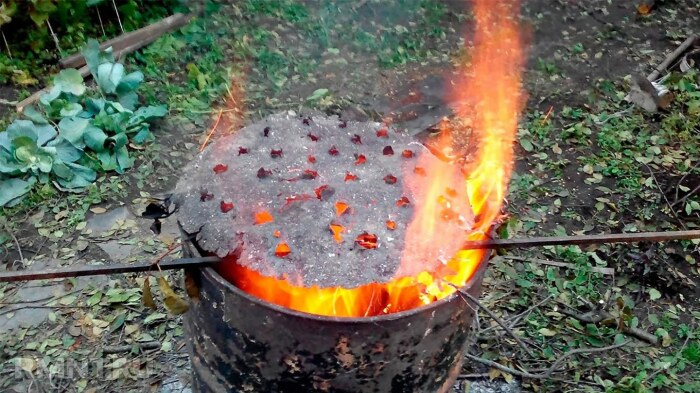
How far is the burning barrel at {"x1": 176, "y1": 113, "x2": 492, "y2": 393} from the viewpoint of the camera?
2045 mm

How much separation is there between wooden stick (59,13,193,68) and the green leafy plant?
1.60ft

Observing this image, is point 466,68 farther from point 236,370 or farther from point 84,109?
point 236,370

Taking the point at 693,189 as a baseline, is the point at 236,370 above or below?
above

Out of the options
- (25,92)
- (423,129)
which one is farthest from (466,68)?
(25,92)

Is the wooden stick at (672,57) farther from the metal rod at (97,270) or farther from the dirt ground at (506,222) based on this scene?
the metal rod at (97,270)

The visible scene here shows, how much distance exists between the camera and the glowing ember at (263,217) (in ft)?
7.09

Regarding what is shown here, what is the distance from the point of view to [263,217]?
2.18 meters

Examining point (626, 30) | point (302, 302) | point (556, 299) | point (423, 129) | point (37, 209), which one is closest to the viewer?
point (302, 302)

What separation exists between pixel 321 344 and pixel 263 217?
17.8 inches

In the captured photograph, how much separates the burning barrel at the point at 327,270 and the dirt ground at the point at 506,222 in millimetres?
326

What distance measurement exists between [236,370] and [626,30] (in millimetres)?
6339

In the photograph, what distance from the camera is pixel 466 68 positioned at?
6.33m

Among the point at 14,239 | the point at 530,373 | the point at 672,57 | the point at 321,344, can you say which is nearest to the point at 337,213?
the point at 321,344

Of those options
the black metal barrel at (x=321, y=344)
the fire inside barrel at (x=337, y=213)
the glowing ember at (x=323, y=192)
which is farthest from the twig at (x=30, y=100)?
the glowing ember at (x=323, y=192)
